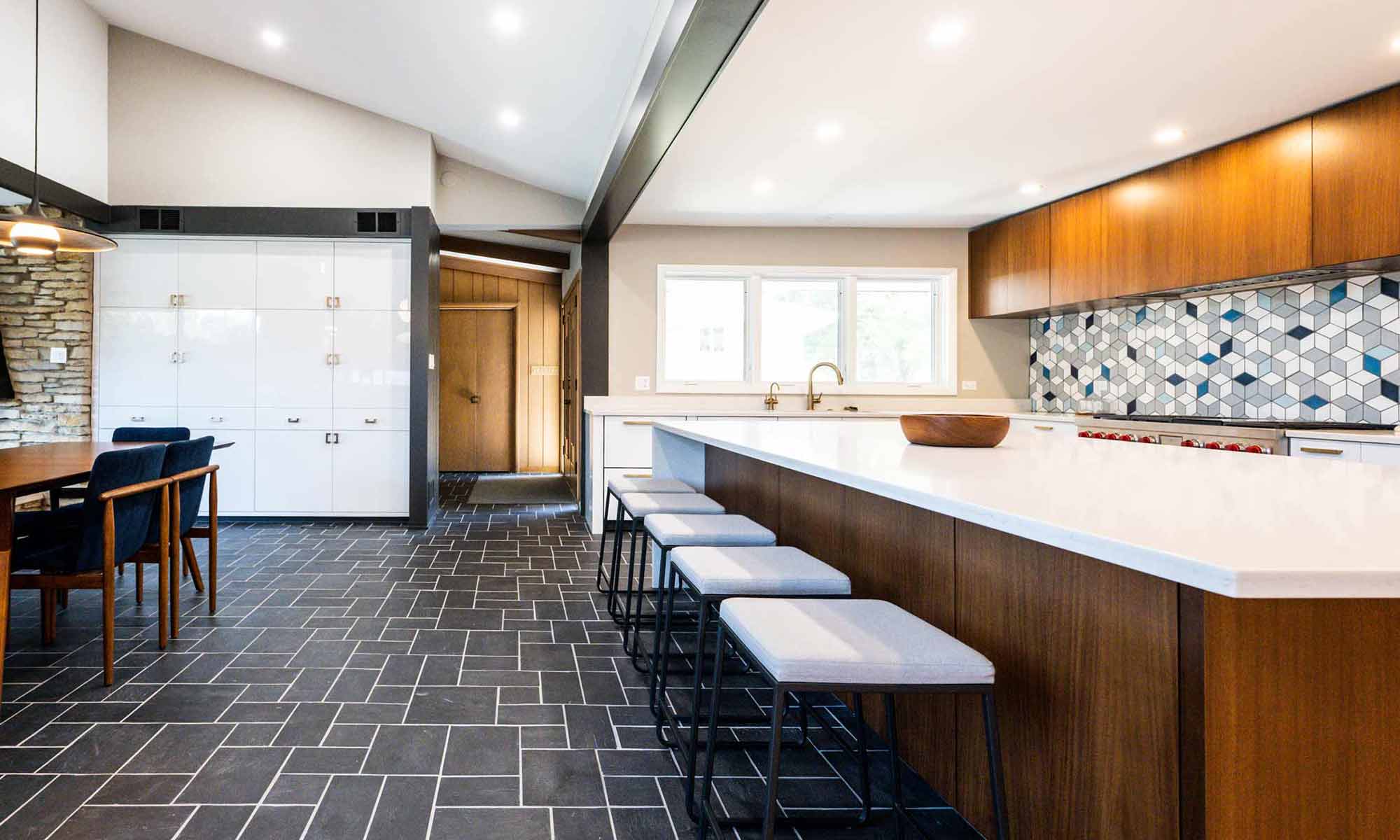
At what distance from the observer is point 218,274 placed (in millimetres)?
5336

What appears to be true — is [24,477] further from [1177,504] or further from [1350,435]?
[1350,435]

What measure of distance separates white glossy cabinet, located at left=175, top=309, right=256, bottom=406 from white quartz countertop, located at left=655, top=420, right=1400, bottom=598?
478 cm

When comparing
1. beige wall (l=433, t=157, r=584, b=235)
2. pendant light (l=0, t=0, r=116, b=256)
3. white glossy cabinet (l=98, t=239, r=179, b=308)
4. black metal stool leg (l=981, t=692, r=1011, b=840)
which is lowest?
black metal stool leg (l=981, t=692, r=1011, b=840)

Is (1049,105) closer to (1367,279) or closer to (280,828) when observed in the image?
(1367,279)

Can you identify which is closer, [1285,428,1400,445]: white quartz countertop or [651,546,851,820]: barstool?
[651,546,851,820]: barstool

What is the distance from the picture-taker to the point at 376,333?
5441mm

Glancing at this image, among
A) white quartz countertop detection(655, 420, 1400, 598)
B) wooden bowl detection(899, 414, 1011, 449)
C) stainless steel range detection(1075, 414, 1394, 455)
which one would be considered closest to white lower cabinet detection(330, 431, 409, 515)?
→ white quartz countertop detection(655, 420, 1400, 598)

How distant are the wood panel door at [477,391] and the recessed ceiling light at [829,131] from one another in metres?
5.69

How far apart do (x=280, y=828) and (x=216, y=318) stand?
4.83 m

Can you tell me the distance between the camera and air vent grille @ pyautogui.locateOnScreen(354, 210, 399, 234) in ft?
17.6

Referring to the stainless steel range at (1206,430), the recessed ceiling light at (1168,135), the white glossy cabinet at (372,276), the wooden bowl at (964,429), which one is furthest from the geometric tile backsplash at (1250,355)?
the white glossy cabinet at (372,276)

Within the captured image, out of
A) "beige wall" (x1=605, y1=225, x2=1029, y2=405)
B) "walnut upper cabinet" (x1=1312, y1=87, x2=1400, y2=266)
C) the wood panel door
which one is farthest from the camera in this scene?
the wood panel door

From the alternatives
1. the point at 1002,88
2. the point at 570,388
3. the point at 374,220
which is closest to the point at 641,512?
the point at 1002,88

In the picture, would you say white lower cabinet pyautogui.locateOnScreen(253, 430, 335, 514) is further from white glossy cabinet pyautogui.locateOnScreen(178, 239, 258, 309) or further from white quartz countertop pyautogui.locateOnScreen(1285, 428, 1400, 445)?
white quartz countertop pyautogui.locateOnScreen(1285, 428, 1400, 445)
